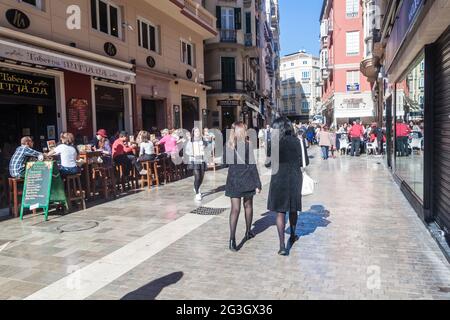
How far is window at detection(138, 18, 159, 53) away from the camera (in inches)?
622

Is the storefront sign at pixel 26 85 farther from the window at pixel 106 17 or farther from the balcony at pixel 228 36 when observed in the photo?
the balcony at pixel 228 36

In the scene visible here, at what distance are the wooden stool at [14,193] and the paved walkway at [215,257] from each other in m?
0.41

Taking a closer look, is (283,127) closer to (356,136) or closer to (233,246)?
(233,246)

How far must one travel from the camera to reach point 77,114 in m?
12.1

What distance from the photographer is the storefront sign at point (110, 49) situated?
44.1 feet

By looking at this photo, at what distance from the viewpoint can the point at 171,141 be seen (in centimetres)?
1252

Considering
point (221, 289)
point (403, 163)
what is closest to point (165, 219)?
point (221, 289)

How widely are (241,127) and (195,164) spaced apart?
3.51m

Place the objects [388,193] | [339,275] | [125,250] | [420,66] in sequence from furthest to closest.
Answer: [388,193] < [420,66] < [125,250] < [339,275]

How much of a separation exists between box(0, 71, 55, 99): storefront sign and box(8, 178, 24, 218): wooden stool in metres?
3.00

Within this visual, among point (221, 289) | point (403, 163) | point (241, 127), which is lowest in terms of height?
point (221, 289)

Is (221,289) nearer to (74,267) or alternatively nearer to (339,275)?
(339,275)

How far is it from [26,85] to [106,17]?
4.44 meters

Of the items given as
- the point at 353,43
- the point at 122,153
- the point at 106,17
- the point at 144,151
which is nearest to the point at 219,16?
the point at 106,17
